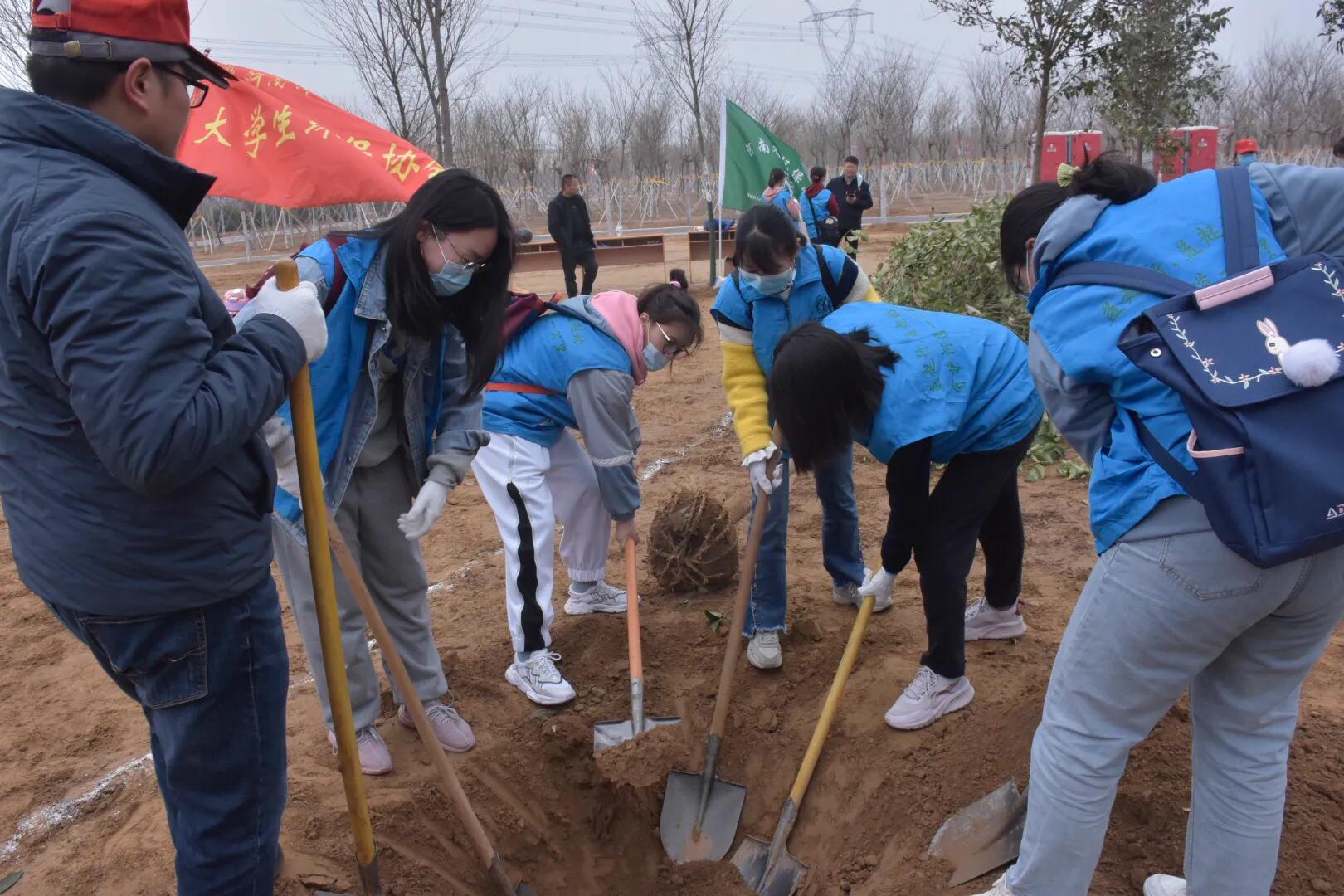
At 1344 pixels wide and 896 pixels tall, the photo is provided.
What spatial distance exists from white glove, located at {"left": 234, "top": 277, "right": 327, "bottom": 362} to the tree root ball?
248 centimetres

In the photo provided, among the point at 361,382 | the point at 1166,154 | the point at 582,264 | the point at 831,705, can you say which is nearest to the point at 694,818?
the point at 831,705

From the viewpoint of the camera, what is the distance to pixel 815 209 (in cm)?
1230

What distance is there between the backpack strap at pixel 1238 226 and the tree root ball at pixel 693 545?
276 centimetres

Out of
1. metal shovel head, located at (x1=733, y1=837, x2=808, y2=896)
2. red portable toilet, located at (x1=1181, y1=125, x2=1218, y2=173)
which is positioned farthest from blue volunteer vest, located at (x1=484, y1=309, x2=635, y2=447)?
red portable toilet, located at (x1=1181, y1=125, x2=1218, y2=173)

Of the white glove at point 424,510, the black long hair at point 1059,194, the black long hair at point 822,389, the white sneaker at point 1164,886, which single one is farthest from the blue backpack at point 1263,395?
Answer: the white glove at point 424,510

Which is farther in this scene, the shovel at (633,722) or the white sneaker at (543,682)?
the white sneaker at (543,682)

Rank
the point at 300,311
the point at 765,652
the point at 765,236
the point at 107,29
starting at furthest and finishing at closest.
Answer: the point at 765,652 < the point at 765,236 < the point at 300,311 < the point at 107,29

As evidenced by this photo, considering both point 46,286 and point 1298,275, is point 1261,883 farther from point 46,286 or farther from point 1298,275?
point 46,286

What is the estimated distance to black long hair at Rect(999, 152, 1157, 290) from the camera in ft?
5.79

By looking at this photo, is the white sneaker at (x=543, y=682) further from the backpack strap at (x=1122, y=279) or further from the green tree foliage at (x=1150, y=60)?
the green tree foliage at (x=1150, y=60)

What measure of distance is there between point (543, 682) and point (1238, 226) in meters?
2.72

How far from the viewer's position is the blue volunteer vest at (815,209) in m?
11.9

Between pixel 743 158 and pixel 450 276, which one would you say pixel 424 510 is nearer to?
pixel 450 276

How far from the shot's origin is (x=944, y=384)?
258 cm
